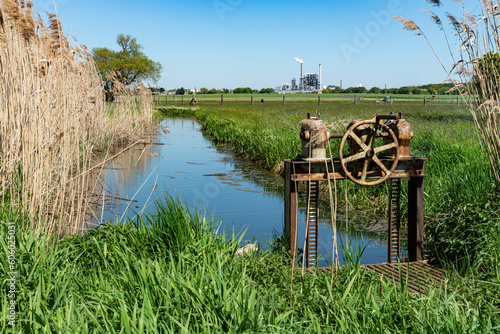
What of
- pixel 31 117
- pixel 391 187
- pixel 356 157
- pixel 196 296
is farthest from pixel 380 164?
pixel 31 117

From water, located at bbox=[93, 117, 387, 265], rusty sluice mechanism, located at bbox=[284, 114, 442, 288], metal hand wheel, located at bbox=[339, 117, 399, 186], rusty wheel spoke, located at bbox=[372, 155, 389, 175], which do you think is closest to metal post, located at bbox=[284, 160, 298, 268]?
rusty sluice mechanism, located at bbox=[284, 114, 442, 288]

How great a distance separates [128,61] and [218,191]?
6303 cm

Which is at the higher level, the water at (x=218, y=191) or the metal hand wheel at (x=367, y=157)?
the metal hand wheel at (x=367, y=157)

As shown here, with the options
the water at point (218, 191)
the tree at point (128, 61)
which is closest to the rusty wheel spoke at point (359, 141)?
the water at point (218, 191)

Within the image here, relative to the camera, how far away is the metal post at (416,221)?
4.97 metres

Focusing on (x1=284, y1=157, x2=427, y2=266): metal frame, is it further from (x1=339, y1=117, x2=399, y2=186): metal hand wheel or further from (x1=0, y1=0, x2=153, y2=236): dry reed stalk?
(x1=0, y1=0, x2=153, y2=236): dry reed stalk

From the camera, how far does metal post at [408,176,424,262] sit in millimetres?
4969

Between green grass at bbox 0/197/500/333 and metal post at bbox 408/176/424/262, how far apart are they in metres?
1.12

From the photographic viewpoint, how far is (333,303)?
301 centimetres

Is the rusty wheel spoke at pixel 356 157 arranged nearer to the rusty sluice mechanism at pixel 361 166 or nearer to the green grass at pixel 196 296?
the rusty sluice mechanism at pixel 361 166

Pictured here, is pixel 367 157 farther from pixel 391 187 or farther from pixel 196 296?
pixel 196 296

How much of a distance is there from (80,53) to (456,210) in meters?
4.82

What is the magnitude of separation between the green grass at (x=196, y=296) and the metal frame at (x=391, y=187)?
0.64m

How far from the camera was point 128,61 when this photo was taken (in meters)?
67.6
